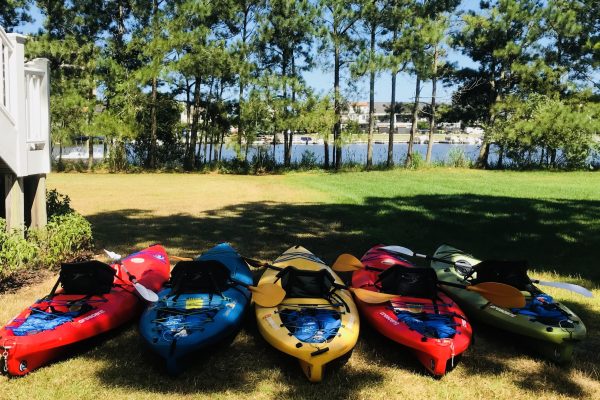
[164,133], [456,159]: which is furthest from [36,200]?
[456,159]

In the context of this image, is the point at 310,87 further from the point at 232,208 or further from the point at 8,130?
the point at 8,130

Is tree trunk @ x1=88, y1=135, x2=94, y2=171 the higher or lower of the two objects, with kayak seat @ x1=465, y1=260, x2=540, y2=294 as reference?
higher

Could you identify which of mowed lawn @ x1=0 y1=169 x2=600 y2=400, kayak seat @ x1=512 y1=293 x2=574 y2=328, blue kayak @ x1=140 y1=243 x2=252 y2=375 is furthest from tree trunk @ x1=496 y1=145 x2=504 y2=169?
blue kayak @ x1=140 y1=243 x2=252 y2=375

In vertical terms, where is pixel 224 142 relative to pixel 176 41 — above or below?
below

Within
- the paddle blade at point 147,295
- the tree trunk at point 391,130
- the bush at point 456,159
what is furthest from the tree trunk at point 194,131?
the paddle blade at point 147,295

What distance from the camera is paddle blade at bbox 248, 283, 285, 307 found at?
470cm

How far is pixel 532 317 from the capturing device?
4.50 meters

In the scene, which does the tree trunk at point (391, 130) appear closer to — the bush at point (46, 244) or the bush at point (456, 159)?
the bush at point (456, 159)

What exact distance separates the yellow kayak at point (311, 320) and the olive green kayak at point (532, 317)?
134 cm

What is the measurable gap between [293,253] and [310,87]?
19700 millimetres

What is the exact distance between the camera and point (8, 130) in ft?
18.8

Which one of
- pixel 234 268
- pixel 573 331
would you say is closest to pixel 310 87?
pixel 234 268

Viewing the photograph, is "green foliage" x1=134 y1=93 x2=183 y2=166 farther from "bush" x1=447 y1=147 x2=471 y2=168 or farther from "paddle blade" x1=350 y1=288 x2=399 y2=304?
"paddle blade" x1=350 y1=288 x2=399 y2=304

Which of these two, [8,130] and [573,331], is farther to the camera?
[8,130]
